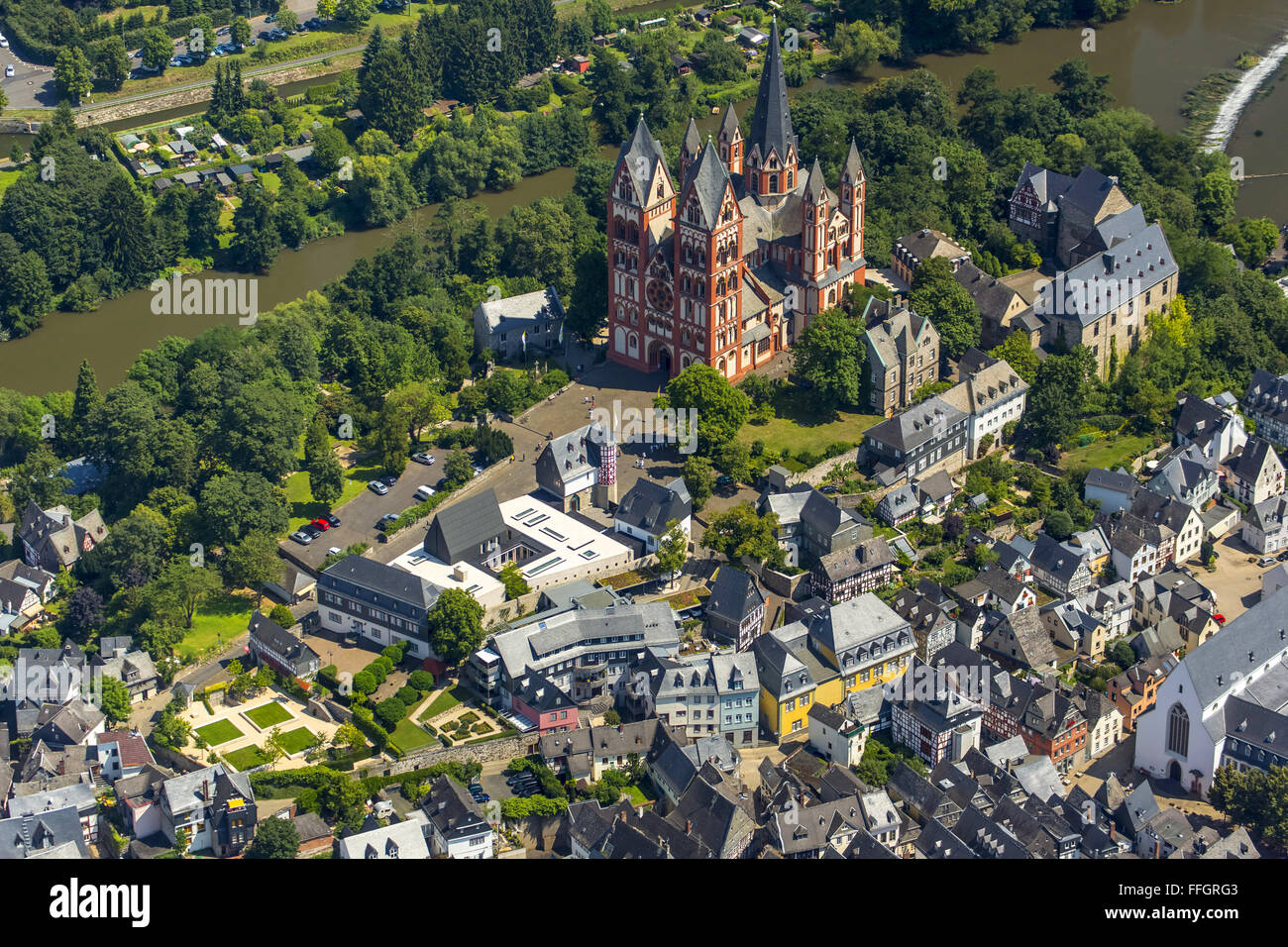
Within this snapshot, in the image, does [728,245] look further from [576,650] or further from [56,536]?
[56,536]

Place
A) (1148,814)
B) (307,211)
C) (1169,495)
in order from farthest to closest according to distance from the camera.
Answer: (307,211), (1169,495), (1148,814)

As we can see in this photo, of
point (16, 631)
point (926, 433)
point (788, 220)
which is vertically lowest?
point (16, 631)

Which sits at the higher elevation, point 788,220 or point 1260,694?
point 788,220

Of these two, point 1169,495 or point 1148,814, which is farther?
point 1169,495

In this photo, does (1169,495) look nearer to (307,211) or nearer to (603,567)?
(603,567)

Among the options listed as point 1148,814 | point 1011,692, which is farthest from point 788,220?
point 1148,814

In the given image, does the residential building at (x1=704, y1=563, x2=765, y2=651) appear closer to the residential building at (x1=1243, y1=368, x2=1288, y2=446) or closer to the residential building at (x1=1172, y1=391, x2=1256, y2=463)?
the residential building at (x1=1172, y1=391, x2=1256, y2=463)

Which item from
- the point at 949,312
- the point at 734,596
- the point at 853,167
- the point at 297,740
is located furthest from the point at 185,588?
the point at 949,312
